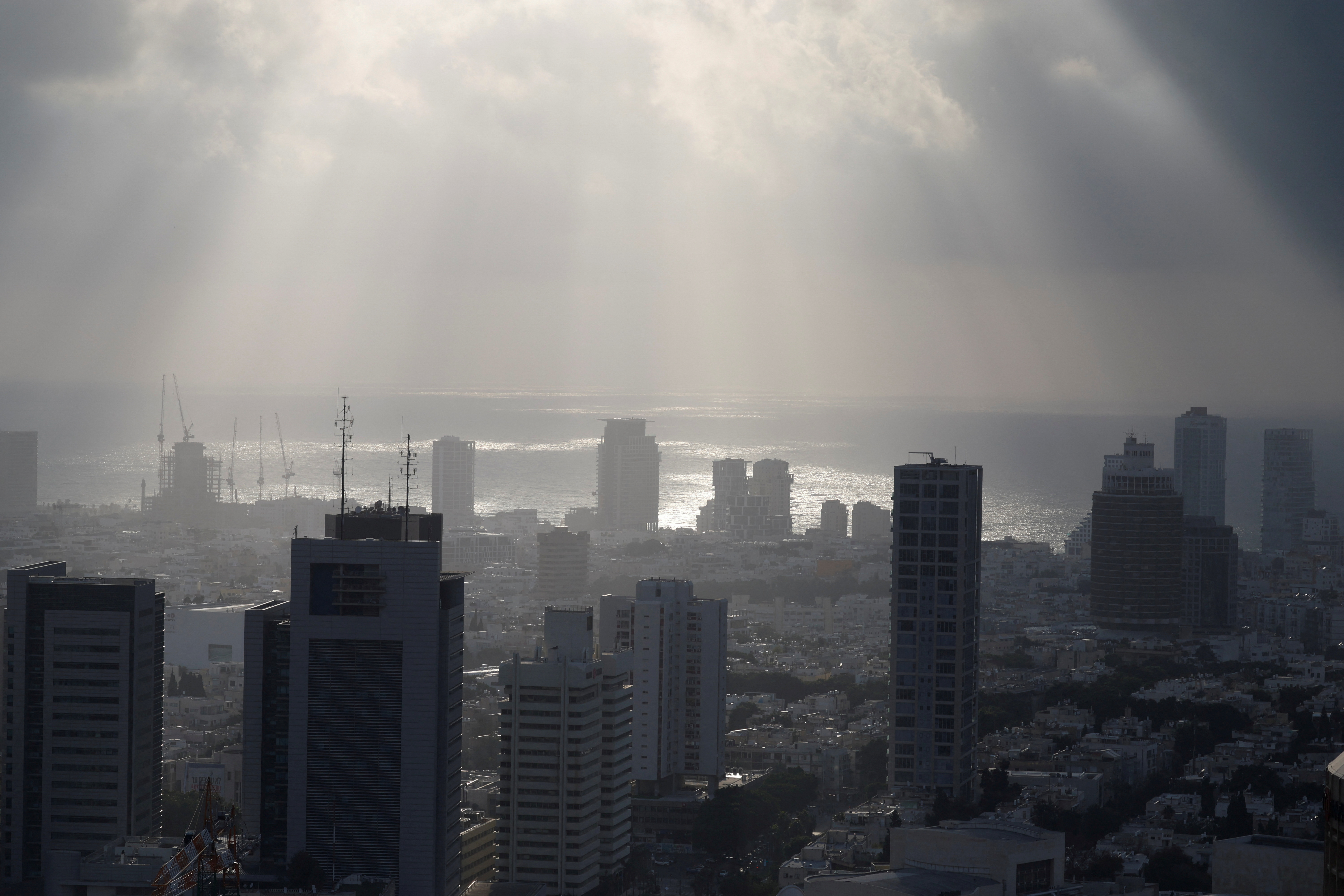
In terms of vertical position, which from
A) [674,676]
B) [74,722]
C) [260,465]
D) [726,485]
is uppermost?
[260,465]

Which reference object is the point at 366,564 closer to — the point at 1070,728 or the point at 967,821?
the point at 967,821

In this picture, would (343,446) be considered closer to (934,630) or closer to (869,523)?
(934,630)

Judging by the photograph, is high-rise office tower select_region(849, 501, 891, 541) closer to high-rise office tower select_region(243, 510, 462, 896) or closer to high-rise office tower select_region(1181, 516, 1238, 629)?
high-rise office tower select_region(1181, 516, 1238, 629)

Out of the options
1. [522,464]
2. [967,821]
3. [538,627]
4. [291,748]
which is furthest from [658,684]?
[522,464]

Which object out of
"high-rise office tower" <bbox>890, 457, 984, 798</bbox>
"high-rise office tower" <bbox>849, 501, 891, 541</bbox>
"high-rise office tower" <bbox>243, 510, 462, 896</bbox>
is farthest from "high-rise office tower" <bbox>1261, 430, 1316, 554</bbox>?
"high-rise office tower" <bbox>243, 510, 462, 896</bbox>

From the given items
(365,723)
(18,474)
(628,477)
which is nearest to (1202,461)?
(628,477)

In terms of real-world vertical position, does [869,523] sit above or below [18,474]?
below
